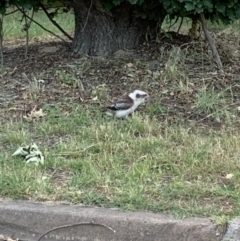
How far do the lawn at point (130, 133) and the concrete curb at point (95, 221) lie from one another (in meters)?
0.09

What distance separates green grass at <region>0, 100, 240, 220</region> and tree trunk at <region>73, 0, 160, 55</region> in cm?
184

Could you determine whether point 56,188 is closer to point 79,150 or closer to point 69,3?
point 79,150

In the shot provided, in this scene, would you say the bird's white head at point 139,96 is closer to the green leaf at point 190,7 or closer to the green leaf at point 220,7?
the green leaf at point 190,7

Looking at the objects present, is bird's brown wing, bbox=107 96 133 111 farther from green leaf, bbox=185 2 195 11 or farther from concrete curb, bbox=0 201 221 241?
concrete curb, bbox=0 201 221 241

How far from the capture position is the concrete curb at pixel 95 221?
418 cm

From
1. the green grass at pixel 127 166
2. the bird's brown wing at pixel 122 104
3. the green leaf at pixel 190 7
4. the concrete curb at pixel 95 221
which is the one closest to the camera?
the concrete curb at pixel 95 221

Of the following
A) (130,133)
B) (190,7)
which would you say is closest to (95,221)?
(130,133)

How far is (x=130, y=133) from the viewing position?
5539 mm

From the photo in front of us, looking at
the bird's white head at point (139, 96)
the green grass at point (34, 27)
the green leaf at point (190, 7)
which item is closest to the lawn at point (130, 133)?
the bird's white head at point (139, 96)

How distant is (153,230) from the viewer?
165 inches

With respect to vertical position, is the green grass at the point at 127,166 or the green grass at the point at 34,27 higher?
the green grass at the point at 127,166

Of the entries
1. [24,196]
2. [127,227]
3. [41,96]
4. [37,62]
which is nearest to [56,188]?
[24,196]

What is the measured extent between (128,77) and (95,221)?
2888mm

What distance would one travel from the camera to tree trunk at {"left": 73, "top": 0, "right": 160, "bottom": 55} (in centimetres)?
748
